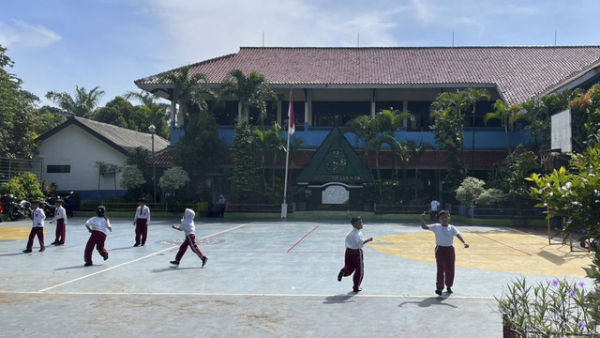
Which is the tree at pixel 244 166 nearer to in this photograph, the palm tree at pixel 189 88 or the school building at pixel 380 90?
the school building at pixel 380 90

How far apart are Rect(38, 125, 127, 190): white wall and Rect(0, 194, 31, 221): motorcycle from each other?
7.87m

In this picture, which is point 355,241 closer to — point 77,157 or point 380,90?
point 380,90

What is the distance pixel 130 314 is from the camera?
25.5 ft

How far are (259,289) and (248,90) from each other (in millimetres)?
23337

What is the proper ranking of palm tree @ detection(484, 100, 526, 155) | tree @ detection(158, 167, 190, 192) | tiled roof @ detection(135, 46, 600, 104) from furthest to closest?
tiled roof @ detection(135, 46, 600, 104) < tree @ detection(158, 167, 190, 192) < palm tree @ detection(484, 100, 526, 155)

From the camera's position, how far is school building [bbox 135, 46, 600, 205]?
104ft

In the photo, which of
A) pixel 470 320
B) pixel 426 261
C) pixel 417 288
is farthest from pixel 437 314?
pixel 426 261

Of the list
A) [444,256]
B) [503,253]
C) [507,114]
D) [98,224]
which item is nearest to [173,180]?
[98,224]

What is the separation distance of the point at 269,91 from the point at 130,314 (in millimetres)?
25360

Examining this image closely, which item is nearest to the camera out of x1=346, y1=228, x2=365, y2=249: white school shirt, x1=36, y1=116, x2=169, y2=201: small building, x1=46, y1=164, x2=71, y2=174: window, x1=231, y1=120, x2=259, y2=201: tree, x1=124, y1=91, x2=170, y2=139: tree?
x1=346, y1=228, x2=365, y2=249: white school shirt

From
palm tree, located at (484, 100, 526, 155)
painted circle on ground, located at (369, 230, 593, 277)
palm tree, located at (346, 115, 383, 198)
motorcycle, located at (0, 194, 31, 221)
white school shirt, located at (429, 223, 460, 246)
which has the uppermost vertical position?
palm tree, located at (484, 100, 526, 155)

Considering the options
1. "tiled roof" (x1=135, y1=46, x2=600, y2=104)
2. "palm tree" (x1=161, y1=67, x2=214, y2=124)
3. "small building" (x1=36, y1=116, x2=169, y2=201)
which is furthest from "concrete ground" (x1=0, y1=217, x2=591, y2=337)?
"small building" (x1=36, y1=116, x2=169, y2=201)

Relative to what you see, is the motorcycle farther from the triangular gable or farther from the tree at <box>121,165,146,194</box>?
the triangular gable

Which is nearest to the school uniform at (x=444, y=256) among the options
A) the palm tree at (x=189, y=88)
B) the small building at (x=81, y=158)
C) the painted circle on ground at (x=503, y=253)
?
the painted circle on ground at (x=503, y=253)
